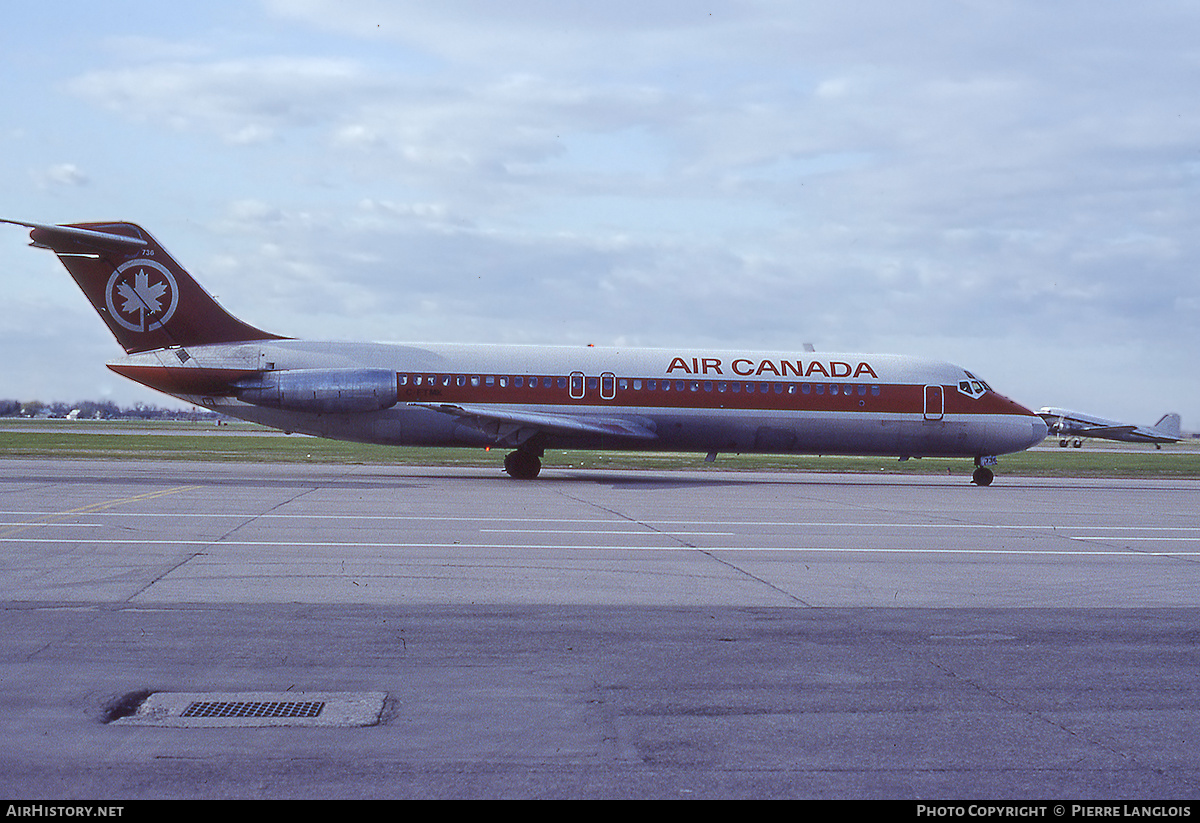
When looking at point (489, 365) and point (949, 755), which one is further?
point (489, 365)

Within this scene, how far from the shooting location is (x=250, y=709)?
241 inches

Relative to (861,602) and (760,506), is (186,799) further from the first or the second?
(760,506)

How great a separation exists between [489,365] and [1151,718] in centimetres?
2451

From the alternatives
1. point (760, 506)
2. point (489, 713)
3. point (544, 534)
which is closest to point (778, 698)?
point (489, 713)

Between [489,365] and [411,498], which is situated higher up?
[489,365]

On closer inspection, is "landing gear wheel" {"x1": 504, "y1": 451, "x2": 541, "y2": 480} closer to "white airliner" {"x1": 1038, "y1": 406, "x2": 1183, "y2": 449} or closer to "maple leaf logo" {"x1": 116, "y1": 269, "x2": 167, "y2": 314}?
"maple leaf logo" {"x1": 116, "y1": 269, "x2": 167, "y2": 314}

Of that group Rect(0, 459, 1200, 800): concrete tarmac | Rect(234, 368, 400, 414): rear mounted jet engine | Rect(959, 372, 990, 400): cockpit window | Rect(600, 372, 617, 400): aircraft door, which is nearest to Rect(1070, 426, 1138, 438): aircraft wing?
Rect(959, 372, 990, 400): cockpit window

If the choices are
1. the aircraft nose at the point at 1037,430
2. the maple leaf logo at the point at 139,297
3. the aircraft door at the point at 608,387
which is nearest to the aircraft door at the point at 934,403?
the aircraft nose at the point at 1037,430

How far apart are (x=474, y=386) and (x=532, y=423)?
2.46m

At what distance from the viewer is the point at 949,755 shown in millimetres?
5523

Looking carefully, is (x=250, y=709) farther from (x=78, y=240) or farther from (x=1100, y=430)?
(x=1100, y=430)

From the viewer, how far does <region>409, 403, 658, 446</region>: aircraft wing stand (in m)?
28.0

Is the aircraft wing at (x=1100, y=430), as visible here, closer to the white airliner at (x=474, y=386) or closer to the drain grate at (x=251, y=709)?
the white airliner at (x=474, y=386)
